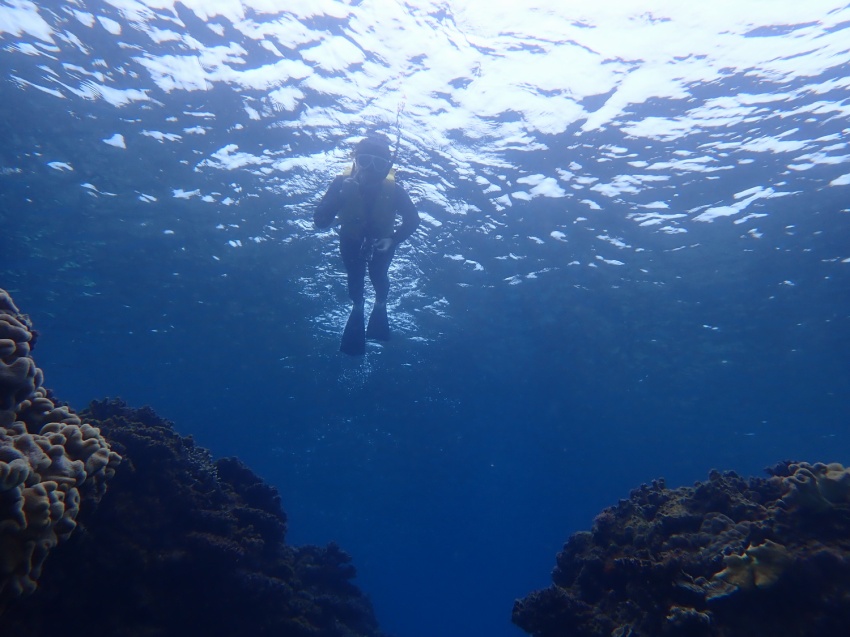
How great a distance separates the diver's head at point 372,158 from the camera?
9438 mm

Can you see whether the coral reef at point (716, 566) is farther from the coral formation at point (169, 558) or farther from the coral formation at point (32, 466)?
the coral formation at point (32, 466)

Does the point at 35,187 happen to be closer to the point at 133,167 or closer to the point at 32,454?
the point at 133,167

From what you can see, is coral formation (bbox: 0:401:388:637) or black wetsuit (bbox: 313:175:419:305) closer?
coral formation (bbox: 0:401:388:637)

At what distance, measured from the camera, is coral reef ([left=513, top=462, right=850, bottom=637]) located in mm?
4867

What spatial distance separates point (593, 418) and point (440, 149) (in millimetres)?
26227

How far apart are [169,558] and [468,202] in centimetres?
1254

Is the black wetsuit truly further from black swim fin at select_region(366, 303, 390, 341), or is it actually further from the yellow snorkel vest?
black swim fin at select_region(366, 303, 390, 341)

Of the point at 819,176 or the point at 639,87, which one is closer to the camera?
the point at 639,87

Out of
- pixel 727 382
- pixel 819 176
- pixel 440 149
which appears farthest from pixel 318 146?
pixel 727 382

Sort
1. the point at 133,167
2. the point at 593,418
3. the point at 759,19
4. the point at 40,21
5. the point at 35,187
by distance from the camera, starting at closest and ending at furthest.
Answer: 1. the point at 759,19
2. the point at 40,21
3. the point at 133,167
4. the point at 35,187
5. the point at 593,418

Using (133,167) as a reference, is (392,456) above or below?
above

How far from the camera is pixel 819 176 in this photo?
13.5 metres

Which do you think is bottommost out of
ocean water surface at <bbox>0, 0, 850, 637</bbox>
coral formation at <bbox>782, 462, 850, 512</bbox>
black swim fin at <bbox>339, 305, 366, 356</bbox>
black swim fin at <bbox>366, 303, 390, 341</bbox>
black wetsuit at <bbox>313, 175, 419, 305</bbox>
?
coral formation at <bbox>782, 462, 850, 512</bbox>

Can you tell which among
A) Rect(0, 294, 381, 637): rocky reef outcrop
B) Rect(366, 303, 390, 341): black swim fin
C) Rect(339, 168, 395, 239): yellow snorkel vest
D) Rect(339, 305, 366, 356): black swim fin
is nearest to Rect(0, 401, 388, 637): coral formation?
Rect(0, 294, 381, 637): rocky reef outcrop
